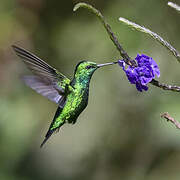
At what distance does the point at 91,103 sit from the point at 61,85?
2.56 metres

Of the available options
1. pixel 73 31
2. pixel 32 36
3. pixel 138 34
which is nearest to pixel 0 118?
pixel 32 36

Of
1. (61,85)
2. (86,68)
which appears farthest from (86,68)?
A: (61,85)

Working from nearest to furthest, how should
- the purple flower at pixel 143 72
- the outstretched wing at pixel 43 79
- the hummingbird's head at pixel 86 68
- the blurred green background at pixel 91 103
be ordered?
the purple flower at pixel 143 72 → the outstretched wing at pixel 43 79 → the hummingbird's head at pixel 86 68 → the blurred green background at pixel 91 103

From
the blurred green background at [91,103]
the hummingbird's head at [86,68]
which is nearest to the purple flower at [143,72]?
the hummingbird's head at [86,68]

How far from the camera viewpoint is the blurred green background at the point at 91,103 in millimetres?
4910

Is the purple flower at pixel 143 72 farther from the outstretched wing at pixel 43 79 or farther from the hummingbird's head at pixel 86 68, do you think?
the outstretched wing at pixel 43 79

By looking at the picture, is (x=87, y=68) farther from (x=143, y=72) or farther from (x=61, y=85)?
(x=143, y=72)

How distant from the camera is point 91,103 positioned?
5406 mm

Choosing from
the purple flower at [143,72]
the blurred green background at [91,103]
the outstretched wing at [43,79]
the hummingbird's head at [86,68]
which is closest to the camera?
the purple flower at [143,72]

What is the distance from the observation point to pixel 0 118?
492 centimetres

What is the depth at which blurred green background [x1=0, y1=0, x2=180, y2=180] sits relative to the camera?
4910 millimetres

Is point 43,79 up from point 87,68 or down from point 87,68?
down

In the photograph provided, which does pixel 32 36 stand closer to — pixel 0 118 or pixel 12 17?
pixel 12 17

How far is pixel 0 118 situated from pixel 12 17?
49.3 inches
